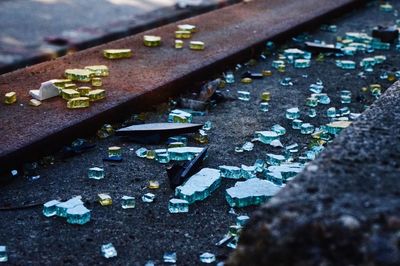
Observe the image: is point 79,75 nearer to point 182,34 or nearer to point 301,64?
point 182,34

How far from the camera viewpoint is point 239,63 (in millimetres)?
3992

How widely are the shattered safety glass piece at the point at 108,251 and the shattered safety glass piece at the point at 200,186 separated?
1.27ft

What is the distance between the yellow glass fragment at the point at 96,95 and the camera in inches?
120

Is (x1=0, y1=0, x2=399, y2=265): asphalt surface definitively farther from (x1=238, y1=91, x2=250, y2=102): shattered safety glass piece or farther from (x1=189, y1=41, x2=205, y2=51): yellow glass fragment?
(x1=189, y1=41, x2=205, y2=51): yellow glass fragment

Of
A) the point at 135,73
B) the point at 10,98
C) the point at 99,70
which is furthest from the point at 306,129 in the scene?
the point at 10,98

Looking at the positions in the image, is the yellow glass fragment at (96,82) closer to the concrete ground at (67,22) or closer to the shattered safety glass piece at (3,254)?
the shattered safety glass piece at (3,254)

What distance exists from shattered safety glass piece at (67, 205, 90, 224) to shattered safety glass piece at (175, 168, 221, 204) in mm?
341

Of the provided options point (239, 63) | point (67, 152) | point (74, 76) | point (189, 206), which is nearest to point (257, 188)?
point (189, 206)

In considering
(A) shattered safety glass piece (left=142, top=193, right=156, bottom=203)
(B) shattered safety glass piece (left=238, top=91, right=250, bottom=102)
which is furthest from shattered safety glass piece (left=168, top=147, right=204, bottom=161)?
(B) shattered safety glass piece (left=238, top=91, right=250, bottom=102)

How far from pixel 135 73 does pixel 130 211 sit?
1337mm

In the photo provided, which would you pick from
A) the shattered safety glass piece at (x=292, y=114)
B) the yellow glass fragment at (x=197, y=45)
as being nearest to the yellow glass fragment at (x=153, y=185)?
the shattered safety glass piece at (x=292, y=114)

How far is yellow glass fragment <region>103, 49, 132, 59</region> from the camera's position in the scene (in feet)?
12.3

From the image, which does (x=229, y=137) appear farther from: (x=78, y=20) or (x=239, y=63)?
(x=78, y=20)

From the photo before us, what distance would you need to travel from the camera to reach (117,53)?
12.3ft
